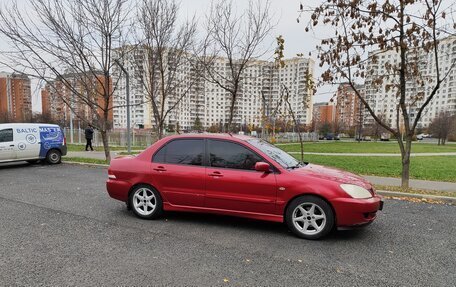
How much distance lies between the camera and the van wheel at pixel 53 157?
12688mm

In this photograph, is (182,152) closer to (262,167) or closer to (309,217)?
(262,167)

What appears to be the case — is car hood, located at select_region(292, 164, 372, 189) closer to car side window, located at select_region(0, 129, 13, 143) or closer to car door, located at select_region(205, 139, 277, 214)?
car door, located at select_region(205, 139, 277, 214)

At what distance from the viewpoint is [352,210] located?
398 centimetres

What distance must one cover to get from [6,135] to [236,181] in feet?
37.3

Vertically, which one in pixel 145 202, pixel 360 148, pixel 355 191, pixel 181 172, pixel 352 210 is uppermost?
pixel 181 172

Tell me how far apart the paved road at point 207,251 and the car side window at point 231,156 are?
102cm

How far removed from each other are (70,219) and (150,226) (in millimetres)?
1514

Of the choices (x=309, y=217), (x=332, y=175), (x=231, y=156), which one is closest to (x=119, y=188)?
(x=231, y=156)

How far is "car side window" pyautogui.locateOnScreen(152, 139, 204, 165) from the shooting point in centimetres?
486

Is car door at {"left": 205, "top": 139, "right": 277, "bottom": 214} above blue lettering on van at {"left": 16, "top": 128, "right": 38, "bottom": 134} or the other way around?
the other way around

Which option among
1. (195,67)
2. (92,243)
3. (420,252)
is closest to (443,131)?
(195,67)

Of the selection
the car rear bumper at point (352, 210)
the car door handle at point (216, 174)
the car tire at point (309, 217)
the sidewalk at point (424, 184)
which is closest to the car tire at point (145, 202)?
the car door handle at point (216, 174)

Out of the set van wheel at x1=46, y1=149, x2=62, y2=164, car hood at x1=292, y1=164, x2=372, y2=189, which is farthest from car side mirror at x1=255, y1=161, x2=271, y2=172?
van wheel at x1=46, y1=149, x2=62, y2=164

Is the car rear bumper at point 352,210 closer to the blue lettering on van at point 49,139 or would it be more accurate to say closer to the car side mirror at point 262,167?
the car side mirror at point 262,167
